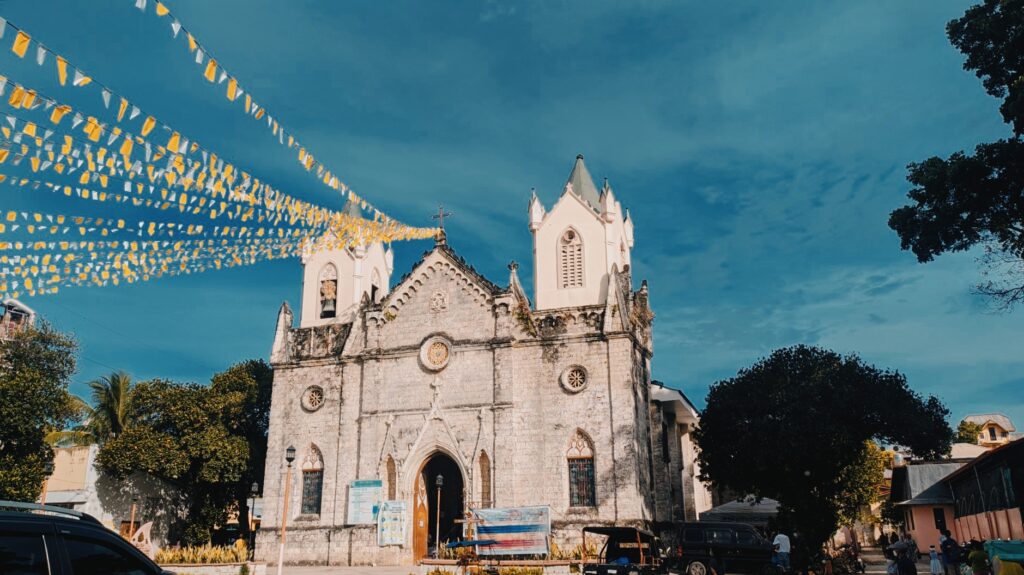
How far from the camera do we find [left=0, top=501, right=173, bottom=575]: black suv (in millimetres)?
4914

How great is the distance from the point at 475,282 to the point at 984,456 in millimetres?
20535

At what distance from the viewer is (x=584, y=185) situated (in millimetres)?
37125

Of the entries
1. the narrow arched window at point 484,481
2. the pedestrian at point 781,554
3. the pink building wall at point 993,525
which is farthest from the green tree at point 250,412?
the pink building wall at point 993,525

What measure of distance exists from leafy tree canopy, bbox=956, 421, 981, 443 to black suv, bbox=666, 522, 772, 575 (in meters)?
67.2

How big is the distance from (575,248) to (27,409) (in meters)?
25.1

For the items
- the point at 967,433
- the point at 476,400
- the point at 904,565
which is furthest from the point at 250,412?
the point at 967,433

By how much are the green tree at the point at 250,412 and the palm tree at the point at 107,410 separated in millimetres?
4723

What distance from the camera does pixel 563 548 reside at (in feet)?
96.6

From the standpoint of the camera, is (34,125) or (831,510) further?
(831,510)

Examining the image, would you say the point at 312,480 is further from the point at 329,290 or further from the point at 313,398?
the point at 329,290

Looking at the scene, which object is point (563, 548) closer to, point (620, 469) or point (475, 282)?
point (620, 469)

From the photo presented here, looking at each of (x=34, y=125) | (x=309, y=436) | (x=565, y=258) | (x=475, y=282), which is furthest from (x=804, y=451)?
(x=34, y=125)

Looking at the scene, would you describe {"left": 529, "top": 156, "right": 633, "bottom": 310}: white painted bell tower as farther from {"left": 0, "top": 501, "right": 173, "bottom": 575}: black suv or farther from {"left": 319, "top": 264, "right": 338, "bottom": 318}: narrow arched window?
{"left": 0, "top": 501, "right": 173, "bottom": 575}: black suv

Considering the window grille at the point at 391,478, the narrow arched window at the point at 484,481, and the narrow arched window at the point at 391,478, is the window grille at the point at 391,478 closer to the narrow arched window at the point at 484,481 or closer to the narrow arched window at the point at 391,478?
the narrow arched window at the point at 391,478
